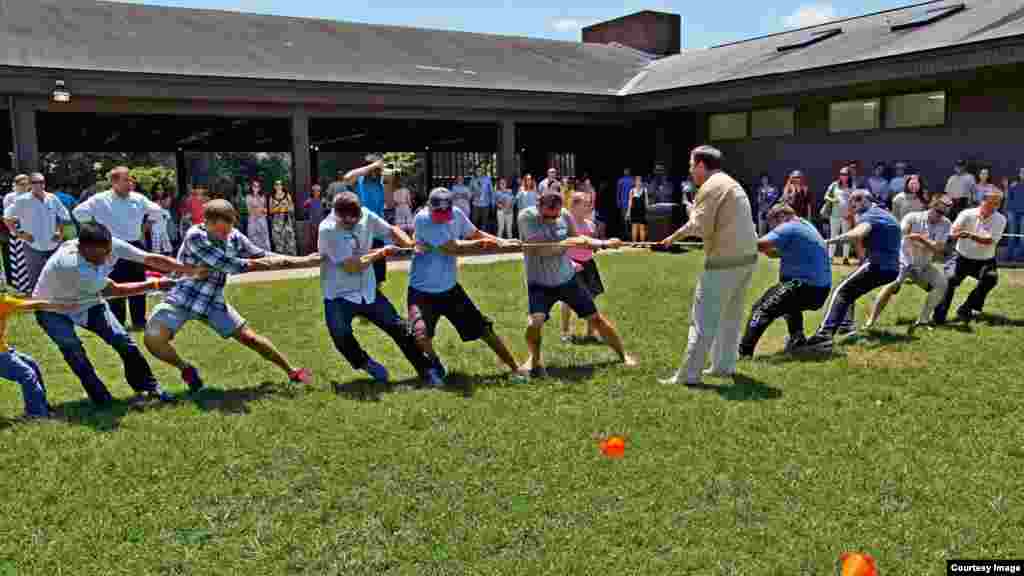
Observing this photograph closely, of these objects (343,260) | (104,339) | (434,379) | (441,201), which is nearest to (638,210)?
(441,201)

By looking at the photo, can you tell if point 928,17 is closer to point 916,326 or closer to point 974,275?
point 974,275

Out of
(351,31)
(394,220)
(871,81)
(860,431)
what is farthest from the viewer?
(351,31)

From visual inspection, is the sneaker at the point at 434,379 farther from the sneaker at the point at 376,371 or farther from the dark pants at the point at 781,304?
the dark pants at the point at 781,304

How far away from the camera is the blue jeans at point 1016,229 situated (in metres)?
15.1

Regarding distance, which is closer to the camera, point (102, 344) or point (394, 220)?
point (102, 344)

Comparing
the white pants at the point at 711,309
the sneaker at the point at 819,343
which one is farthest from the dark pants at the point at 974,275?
the white pants at the point at 711,309

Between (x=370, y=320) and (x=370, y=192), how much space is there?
11.2 ft

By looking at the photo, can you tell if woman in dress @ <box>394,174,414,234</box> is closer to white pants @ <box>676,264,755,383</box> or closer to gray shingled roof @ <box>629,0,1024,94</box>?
gray shingled roof @ <box>629,0,1024,94</box>

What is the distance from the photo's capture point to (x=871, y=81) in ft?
53.6

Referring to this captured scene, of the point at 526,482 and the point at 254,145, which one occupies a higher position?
the point at 254,145

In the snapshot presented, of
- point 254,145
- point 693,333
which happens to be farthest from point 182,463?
point 254,145

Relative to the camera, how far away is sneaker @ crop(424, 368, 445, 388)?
6.77m

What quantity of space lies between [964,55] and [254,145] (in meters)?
18.2

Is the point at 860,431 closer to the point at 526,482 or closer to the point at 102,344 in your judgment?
the point at 526,482
